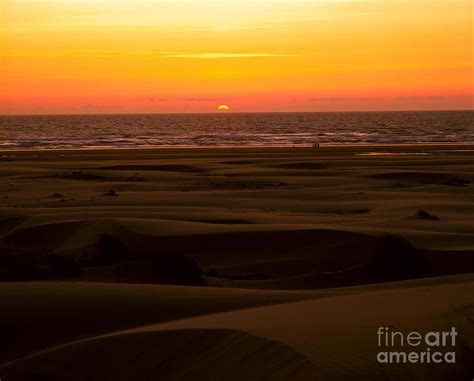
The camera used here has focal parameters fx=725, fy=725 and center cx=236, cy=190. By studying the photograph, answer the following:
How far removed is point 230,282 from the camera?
20.2ft

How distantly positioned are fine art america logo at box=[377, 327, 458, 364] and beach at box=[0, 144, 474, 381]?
0.15 ft

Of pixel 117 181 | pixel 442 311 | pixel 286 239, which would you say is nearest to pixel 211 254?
pixel 286 239

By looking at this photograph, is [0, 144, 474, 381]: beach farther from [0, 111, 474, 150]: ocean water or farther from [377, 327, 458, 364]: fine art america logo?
[0, 111, 474, 150]: ocean water

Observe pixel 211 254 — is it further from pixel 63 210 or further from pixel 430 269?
pixel 63 210

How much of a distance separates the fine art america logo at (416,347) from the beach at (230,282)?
4cm

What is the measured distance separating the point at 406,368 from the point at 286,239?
4739 mm

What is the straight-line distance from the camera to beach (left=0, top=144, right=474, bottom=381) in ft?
11.4

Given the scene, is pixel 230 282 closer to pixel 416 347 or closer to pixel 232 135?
pixel 416 347

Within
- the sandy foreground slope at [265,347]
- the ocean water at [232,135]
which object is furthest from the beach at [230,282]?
the ocean water at [232,135]

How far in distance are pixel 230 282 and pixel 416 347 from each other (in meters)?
2.89

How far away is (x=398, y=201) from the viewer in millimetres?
11742

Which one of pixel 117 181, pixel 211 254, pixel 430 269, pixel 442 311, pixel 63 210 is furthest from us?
pixel 117 181

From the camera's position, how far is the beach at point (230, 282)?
11.4 ft

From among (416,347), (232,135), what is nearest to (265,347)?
(416,347)
